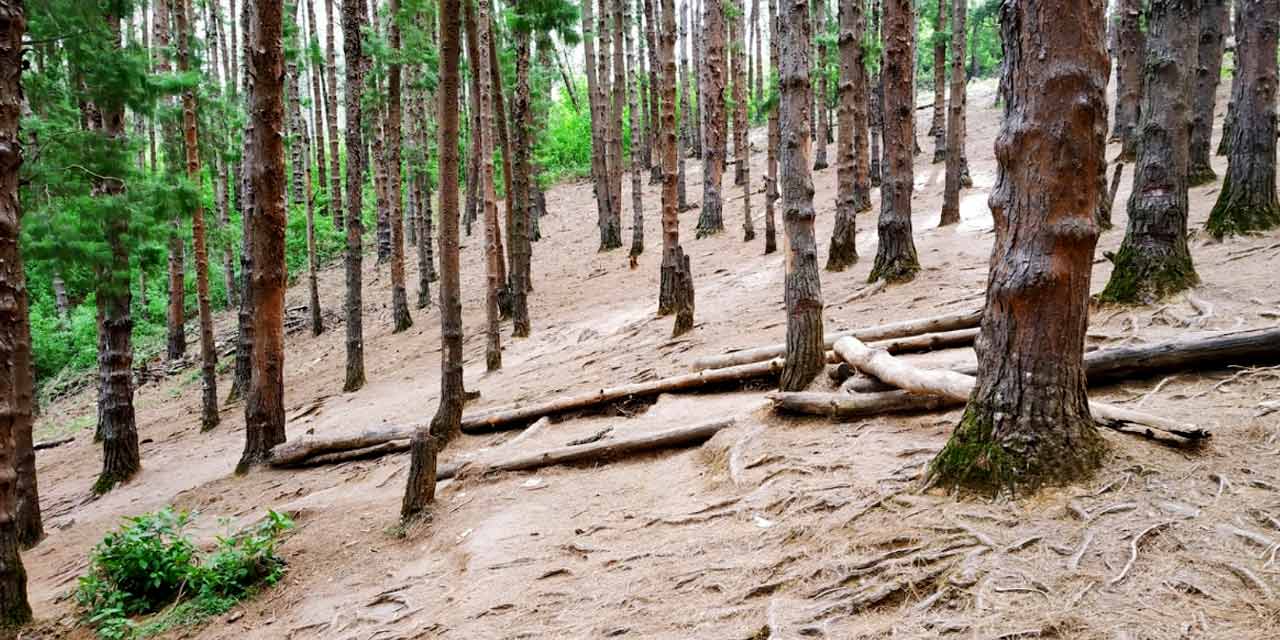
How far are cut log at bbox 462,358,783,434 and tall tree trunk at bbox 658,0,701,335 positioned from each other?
7.70ft

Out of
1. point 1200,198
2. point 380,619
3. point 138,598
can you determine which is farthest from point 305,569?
point 1200,198

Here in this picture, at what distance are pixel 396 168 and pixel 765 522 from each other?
13181mm

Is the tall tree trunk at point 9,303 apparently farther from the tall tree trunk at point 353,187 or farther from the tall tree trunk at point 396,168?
the tall tree trunk at point 396,168

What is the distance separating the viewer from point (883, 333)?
705cm

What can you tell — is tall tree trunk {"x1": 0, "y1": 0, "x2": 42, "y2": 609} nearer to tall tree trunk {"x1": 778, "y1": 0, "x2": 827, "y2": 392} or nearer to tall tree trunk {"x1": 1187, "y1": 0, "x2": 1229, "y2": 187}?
tall tree trunk {"x1": 778, "y1": 0, "x2": 827, "y2": 392}

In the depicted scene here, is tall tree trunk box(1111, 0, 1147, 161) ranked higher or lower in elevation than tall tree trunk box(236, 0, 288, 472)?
higher

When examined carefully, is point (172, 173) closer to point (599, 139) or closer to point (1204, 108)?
point (599, 139)

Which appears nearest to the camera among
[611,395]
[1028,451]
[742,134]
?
[1028,451]

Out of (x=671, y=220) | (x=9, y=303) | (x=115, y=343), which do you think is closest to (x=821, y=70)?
(x=671, y=220)

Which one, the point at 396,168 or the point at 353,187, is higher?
the point at 396,168

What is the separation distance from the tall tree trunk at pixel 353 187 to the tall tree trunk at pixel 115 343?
11.0 feet

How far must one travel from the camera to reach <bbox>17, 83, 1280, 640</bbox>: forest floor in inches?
111

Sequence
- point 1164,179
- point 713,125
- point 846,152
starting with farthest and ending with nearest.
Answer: point 713,125
point 846,152
point 1164,179

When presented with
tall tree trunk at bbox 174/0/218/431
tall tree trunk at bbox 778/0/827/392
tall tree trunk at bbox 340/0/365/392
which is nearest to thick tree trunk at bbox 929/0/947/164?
tall tree trunk at bbox 340/0/365/392
